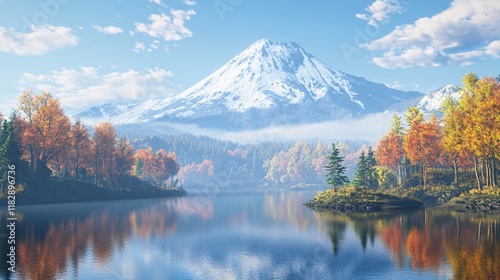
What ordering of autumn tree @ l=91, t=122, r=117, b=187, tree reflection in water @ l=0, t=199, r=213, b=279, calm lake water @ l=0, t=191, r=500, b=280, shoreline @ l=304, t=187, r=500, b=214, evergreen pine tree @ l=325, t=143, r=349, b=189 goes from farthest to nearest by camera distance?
1. autumn tree @ l=91, t=122, r=117, b=187
2. evergreen pine tree @ l=325, t=143, r=349, b=189
3. shoreline @ l=304, t=187, r=500, b=214
4. tree reflection in water @ l=0, t=199, r=213, b=279
5. calm lake water @ l=0, t=191, r=500, b=280

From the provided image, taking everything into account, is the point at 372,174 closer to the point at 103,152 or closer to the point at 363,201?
the point at 363,201

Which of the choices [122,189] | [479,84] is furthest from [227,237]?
[122,189]

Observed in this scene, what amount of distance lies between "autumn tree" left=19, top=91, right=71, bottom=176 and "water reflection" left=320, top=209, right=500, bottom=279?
65.7 m

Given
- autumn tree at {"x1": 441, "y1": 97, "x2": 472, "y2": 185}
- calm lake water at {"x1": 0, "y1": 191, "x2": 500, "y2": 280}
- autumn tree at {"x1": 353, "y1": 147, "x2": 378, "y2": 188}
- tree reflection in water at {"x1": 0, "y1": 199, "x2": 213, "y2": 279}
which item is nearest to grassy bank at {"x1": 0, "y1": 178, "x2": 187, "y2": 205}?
tree reflection in water at {"x1": 0, "y1": 199, "x2": 213, "y2": 279}

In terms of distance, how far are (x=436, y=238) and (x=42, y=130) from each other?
278ft

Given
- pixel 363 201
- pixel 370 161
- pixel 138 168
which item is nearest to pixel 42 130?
pixel 138 168

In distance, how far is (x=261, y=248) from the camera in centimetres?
4088

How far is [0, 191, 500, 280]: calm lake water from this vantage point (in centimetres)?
3031

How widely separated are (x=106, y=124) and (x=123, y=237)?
3187 inches

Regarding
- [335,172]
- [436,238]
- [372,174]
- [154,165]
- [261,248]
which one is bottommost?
[261,248]

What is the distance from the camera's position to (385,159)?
104 m

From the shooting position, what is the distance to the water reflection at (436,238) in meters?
30.6

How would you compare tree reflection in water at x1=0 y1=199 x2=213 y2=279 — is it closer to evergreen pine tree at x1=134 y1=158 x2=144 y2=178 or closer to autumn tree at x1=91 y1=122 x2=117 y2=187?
autumn tree at x1=91 y1=122 x2=117 y2=187

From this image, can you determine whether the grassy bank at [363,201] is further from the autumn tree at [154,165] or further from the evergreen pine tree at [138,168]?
the autumn tree at [154,165]
